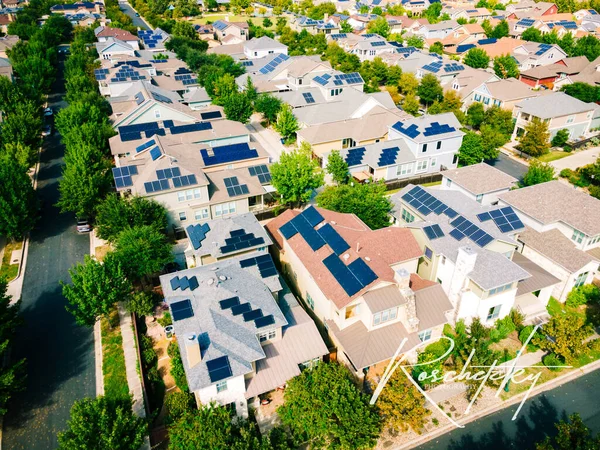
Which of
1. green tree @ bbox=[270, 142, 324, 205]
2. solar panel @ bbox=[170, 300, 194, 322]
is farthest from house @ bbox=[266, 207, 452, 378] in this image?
green tree @ bbox=[270, 142, 324, 205]

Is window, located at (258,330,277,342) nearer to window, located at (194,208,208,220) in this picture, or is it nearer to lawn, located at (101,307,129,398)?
lawn, located at (101,307,129,398)

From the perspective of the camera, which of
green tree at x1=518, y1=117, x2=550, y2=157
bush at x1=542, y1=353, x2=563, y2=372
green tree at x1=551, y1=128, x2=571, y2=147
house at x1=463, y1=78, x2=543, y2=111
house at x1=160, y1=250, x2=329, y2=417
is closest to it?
house at x1=160, y1=250, x2=329, y2=417

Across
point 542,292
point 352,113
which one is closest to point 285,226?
point 542,292

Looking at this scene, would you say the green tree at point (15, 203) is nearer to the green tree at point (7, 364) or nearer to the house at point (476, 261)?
the green tree at point (7, 364)

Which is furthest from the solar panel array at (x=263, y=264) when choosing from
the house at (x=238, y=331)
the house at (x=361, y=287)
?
the house at (x=361, y=287)

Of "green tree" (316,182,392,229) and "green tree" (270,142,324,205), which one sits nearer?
"green tree" (316,182,392,229)

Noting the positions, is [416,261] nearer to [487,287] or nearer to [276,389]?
[487,287]
